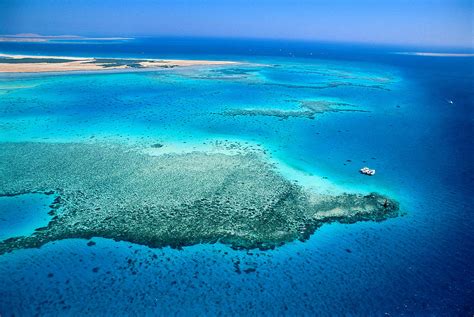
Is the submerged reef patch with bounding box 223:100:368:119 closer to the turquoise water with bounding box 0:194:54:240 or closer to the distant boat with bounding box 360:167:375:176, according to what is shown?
the distant boat with bounding box 360:167:375:176

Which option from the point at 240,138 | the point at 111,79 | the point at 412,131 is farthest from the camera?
the point at 111,79

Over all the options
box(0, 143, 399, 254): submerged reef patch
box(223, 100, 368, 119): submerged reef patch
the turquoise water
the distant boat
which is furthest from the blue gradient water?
the turquoise water

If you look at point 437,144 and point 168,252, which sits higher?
point 437,144

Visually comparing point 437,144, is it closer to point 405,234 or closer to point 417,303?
point 405,234

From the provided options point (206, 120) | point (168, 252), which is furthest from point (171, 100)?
point (168, 252)

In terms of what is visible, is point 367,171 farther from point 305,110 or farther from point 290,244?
point 305,110

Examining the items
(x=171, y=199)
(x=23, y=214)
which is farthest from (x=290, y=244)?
(x=23, y=214)

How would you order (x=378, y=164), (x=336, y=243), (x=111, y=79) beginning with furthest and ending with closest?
(x=111, y=79), (x=378, y=164), (x=336, y=243)
